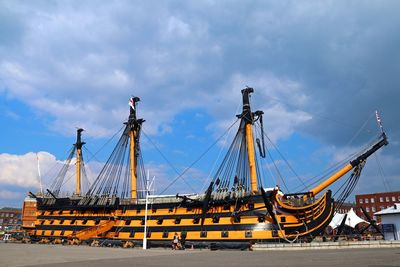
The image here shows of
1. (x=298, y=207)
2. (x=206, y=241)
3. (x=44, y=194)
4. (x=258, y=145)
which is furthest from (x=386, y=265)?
(x=44, y=194)

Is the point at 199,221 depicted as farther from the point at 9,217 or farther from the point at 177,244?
the point at 9,217

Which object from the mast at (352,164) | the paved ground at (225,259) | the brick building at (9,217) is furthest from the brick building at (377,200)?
the brick building at (9,217)

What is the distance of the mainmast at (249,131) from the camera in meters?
39.3

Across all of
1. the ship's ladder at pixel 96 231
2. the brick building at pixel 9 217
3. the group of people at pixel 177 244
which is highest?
the brick building at pixel 9 217

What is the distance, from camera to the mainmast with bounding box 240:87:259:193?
39294mm

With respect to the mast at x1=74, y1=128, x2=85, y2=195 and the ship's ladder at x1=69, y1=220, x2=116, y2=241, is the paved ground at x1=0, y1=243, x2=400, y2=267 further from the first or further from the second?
the mast at x1=74, y1=128, x2=85, y2=195

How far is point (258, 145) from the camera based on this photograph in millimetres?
41469

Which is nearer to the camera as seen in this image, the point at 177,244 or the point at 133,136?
the point at 177,244

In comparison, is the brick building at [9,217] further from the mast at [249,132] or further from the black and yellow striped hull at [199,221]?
the mast at [249,132]

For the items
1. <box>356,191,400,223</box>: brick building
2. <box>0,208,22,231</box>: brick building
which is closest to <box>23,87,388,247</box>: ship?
<box>356,191,400,223</box>: brick building

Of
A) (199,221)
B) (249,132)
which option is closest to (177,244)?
(199,221)

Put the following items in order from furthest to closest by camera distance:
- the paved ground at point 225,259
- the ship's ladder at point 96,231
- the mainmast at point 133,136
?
the mainmast at point 133,136
the ship's ladder at point 96,231
the paved ground at point 225,259

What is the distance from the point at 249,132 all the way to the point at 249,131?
15 centimetres

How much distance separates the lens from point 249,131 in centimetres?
4138
